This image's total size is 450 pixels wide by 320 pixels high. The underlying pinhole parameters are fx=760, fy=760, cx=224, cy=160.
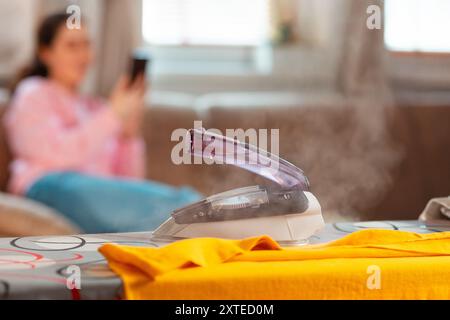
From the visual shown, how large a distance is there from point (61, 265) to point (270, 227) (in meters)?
0.24

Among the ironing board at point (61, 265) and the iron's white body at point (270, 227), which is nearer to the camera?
the ironing board at point (61, 265)

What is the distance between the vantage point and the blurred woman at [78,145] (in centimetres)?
197

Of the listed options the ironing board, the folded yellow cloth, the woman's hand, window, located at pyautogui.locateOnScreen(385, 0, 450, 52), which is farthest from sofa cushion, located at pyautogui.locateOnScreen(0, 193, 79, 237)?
window, located at pyautogui.locateOnScreen(385, 0, 450, 52)

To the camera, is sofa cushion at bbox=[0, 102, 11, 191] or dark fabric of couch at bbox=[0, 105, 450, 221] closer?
sofa cushion at bbox=[0, 102, 11, 191]

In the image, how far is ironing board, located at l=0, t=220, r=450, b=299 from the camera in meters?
0.67

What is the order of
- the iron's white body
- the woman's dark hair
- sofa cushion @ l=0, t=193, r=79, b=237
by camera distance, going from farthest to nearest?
the woman's dark hair
sofa cushion @ l=0, t=193, r=79, b=237
the iron's white body

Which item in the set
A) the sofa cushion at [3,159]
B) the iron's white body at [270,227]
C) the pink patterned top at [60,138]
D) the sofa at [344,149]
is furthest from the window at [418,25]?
the iron's white body at [270,227]

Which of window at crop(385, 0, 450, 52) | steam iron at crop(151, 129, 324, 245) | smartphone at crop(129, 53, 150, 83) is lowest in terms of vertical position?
steam iron at crop(151, 129, 324, 245)

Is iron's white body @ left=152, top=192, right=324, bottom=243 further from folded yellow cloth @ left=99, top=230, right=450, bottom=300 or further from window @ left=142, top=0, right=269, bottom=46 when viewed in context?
window @ left=142, top=0, right=269, bottom=46

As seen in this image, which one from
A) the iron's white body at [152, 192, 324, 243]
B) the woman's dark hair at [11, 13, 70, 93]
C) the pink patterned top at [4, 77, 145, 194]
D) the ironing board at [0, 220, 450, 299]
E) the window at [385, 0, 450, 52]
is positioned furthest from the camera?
the window at [385, 0, 450, 52]

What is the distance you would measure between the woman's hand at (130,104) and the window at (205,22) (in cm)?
50

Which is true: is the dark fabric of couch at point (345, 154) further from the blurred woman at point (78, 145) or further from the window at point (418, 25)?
the window at point (418, 25)

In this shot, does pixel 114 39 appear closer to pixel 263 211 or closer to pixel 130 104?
pixel 130 104

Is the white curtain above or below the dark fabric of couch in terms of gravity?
above
